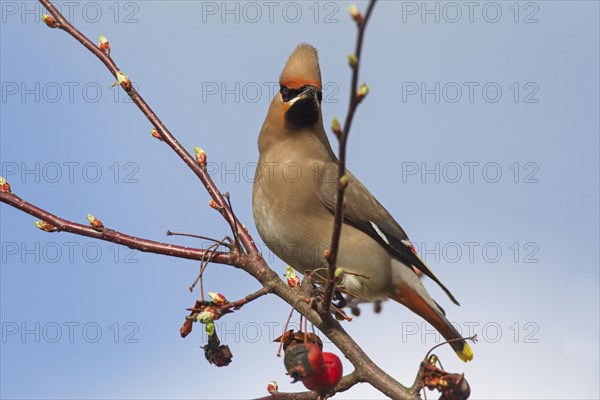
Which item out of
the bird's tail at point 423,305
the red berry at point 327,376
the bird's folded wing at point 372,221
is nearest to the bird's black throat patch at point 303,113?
the bird's folded wing at point 372,221

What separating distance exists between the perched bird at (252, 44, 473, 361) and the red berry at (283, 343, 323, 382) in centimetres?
145

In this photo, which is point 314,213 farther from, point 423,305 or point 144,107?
point 144,107

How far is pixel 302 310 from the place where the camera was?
3129mm

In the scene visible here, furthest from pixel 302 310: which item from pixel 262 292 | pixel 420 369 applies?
pixel 420 369

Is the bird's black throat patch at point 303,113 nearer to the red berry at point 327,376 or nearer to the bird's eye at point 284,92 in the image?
the bird's eye at point 284,92

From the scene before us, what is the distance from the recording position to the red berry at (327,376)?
9.15 ft

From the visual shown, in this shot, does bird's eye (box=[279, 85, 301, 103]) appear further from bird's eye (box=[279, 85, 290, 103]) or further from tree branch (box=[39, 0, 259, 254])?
tree branch (box=[39, 0, 259, 254])

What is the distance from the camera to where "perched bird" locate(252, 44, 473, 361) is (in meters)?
4.28

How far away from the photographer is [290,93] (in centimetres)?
436

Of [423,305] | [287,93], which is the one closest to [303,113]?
[287,93]

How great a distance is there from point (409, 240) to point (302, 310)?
1.77 meters

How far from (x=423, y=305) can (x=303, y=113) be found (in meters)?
1.22

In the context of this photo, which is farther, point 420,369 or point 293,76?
point 293,76

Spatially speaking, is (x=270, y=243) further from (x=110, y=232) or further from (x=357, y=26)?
(x=357, y=26)
